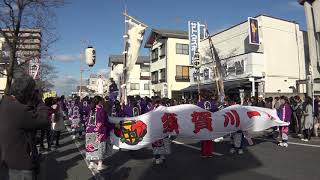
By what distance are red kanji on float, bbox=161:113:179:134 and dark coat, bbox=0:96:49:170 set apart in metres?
7.03

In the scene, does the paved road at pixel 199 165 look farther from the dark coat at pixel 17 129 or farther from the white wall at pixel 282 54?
the white wall at pixel 282 54

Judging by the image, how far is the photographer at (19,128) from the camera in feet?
13.7

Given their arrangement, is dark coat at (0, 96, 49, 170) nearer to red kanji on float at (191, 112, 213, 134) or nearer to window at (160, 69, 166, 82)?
red kanji on float at (191, 112, 213, 134)

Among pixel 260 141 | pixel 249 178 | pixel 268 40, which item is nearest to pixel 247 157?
pixel 249 178

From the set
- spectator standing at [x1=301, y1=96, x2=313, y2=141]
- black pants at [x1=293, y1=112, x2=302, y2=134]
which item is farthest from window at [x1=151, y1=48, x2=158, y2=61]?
spectator standing at [x1=301, y1=96, x2=313, y2=141]

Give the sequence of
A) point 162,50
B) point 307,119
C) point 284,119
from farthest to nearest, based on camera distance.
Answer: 1. point 162,50
2. point 307,119
3. point 284,119

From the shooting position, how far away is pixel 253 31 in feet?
104

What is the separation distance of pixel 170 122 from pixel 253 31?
2214cm

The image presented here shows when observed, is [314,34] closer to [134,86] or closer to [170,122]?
[170,122]

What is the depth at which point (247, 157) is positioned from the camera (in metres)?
11.9

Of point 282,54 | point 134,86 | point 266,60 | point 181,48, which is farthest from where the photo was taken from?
point 134,86

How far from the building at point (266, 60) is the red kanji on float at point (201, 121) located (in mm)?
19199

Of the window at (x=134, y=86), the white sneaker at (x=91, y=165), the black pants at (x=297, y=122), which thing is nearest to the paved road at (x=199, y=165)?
the white sneaker at (x=91, y=165)

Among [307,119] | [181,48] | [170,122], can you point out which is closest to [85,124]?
[170,122]
